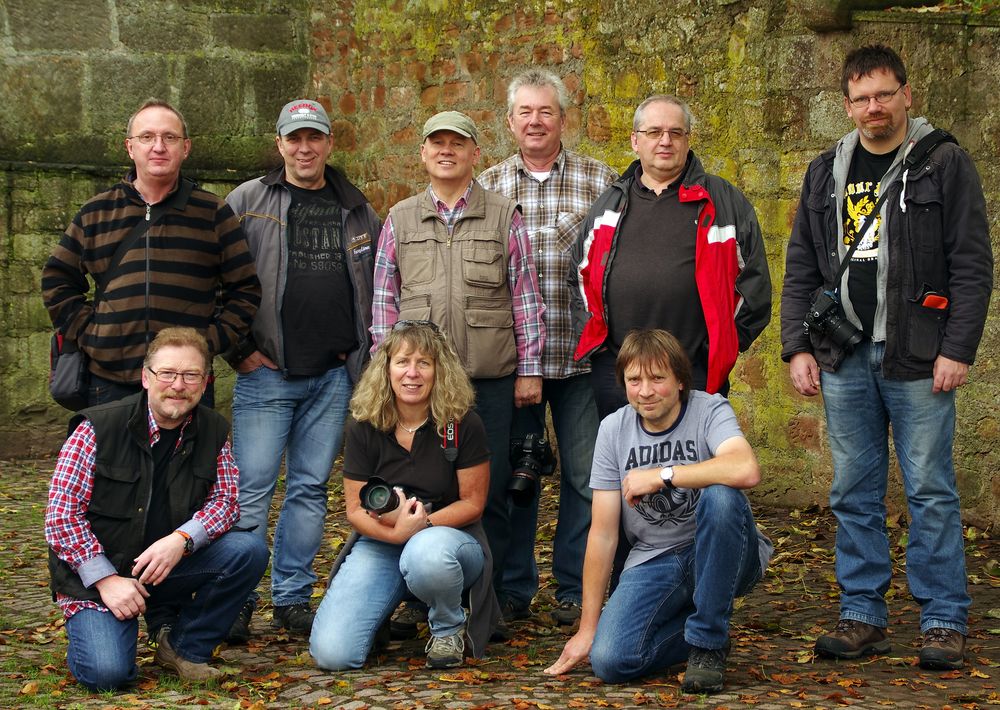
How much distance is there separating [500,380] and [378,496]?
0.68 meters

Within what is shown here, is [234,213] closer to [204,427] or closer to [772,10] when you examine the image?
[204,427]

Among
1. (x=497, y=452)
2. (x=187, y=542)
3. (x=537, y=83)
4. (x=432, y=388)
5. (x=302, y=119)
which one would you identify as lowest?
(x=187, y=542)

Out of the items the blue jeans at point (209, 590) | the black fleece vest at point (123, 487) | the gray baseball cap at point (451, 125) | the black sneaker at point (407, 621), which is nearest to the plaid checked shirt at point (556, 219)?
the gray baseball cap at point (451, 125)

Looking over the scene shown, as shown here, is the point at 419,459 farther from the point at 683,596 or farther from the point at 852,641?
the point at 852,641

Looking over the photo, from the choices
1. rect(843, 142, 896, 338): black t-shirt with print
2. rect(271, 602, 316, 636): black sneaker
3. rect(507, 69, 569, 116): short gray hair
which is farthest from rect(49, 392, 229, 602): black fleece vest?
rect(843, 142, 896, 338): black t-shirt with print

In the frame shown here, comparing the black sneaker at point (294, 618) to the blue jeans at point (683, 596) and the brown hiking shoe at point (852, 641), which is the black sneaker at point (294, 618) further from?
the brown hiking shoe at point (852, 641)

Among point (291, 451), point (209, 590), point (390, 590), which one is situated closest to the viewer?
point (209, 590)

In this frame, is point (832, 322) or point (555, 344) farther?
point (555, 344)

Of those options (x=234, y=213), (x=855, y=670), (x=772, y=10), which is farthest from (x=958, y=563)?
(x=772, y=10)

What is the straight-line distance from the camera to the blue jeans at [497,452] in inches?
193

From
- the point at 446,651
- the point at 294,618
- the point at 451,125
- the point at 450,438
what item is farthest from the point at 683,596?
the point at 451,125

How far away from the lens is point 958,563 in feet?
14.3

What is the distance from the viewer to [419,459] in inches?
182

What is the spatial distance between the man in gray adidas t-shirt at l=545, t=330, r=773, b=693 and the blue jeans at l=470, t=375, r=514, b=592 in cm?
60
